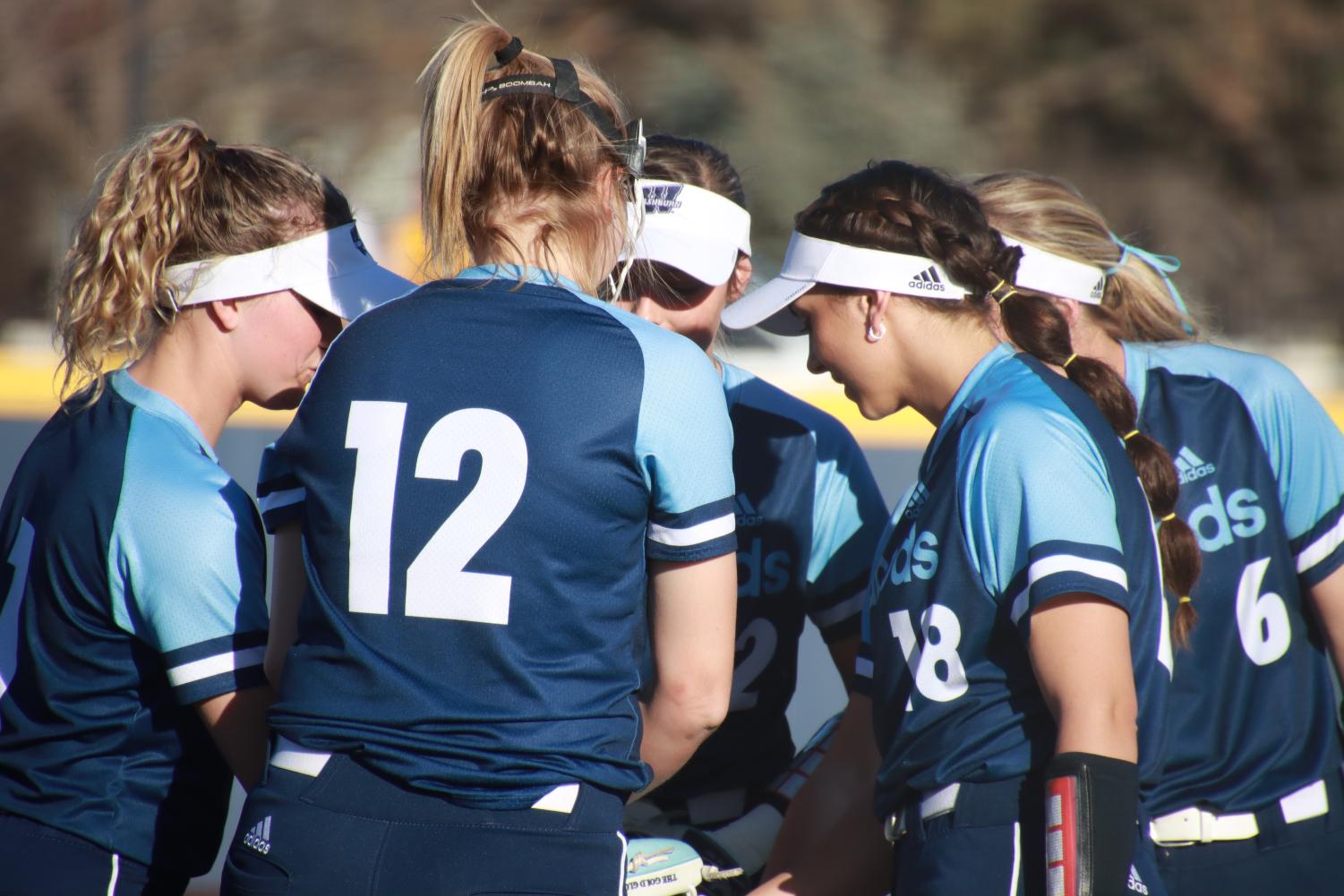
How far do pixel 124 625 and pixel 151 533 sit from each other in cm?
15

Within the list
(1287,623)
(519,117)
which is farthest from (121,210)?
(1287,623)

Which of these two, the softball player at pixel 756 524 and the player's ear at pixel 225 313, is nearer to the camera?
the player's ear at pixel 225 313

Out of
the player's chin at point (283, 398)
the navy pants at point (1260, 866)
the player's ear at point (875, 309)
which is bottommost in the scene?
the navy pants at point (1260, 866)

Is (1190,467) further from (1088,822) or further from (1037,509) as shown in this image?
(1088,822)

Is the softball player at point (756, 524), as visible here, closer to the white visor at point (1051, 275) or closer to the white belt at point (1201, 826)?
the white visor at point (1051, 275)

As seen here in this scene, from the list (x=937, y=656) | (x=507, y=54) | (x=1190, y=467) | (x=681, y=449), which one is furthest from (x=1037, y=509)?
(x=507, y=54)

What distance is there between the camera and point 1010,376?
2.10 meters

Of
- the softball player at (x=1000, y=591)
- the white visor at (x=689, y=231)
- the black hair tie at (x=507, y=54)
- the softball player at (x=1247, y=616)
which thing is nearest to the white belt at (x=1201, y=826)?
the softball player at (x=1247, y=616)

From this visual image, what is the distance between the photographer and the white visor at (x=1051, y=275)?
264 cm

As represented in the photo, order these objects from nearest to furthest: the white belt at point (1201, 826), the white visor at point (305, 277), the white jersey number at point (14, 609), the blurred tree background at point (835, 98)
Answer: the white jersey number at point (14, 609)
the white visor at point (305, 277)
the white belt at point (1201, 826)
the blurred tree background at point (835, 98)

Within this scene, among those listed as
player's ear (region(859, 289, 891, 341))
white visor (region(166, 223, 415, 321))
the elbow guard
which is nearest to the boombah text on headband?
white visor (region(166, 223, 415, 321))

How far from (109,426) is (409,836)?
81 centimetres

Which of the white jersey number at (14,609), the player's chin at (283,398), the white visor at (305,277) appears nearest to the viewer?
the white jersey number at (14,609)

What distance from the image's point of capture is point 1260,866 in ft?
7.90
